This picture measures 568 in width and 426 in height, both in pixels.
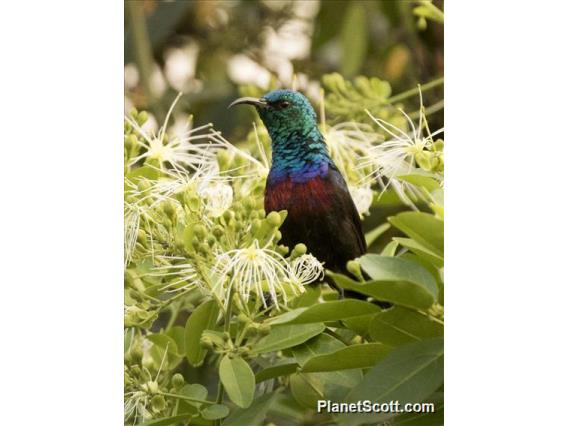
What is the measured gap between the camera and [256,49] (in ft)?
7.23

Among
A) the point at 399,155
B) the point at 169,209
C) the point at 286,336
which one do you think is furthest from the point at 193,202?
the point at 399,155

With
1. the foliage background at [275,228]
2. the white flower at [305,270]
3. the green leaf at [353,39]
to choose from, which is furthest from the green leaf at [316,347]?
the green leaf at [353,39]

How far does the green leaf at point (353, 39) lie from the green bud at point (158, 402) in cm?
73

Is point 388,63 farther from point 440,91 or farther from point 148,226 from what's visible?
point 148,226

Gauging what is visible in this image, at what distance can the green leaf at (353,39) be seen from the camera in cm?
209

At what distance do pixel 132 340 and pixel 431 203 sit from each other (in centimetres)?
57

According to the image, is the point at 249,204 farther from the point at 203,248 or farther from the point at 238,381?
the point at 238,381

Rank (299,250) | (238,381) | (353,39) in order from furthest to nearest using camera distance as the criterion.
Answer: (353,39)
(299,250)
(238,381)

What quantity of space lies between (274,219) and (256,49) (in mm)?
599

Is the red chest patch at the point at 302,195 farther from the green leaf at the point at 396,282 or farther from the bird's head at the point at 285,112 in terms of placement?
the green leaf at the point at 396,282

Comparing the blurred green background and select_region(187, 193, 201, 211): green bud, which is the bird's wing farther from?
select_region(187, 193, 201, 211): green bud

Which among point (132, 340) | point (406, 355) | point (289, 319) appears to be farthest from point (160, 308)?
point (406, 355)

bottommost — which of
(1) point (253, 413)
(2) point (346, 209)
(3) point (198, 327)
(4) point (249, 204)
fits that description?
(1) point (253, 413)

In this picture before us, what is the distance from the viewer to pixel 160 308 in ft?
5.83
